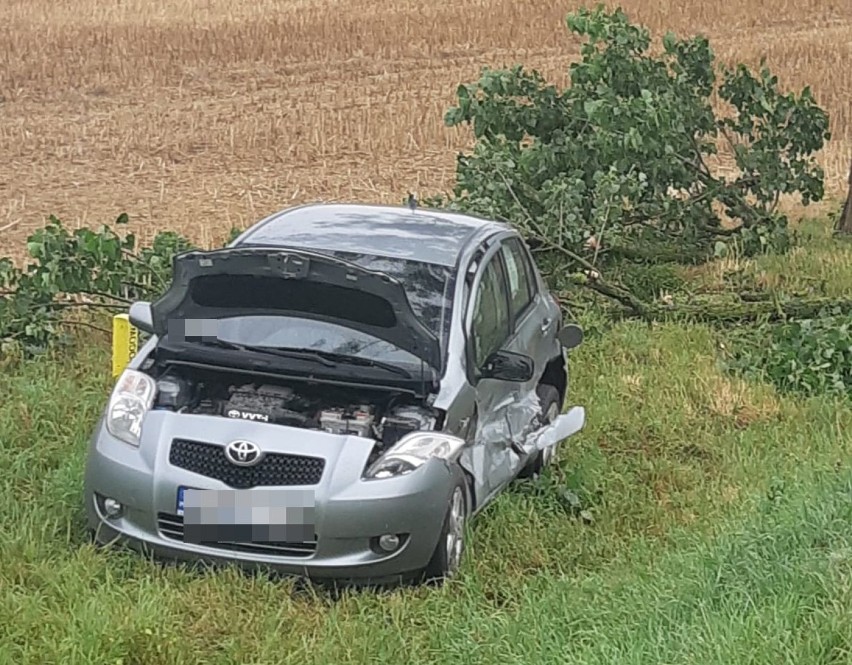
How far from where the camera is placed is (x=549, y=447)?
732 centimetres

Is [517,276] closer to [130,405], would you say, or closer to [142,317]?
[142,317]

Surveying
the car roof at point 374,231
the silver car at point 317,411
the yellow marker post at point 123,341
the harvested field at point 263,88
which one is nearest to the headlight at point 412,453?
the silver car at point 317,411

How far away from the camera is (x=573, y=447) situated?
25.4 feet

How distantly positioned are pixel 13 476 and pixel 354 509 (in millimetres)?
2167

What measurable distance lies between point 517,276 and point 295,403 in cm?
200

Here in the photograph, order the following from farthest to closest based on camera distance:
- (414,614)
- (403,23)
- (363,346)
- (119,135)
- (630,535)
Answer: (403,23) → (119,135) → (630,535) → (363,346) → (414,614)

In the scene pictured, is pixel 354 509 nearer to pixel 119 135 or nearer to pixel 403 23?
pixel 119 135

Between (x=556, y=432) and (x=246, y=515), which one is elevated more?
(x=246, y=515)

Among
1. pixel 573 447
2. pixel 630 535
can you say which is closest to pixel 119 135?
pixel 573 447

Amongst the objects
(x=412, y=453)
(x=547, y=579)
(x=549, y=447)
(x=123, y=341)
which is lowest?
(x=549, y=447)

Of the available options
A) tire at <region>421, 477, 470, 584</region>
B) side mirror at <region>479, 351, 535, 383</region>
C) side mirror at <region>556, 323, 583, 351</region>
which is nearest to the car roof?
side mirror at <region>479, 351, 535, 383</region>

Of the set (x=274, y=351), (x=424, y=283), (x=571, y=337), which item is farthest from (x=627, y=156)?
(x=274, y=351)

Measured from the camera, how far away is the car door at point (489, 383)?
6.27m

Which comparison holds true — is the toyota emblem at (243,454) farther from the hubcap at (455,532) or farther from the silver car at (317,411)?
the hubcap at (455,532)
